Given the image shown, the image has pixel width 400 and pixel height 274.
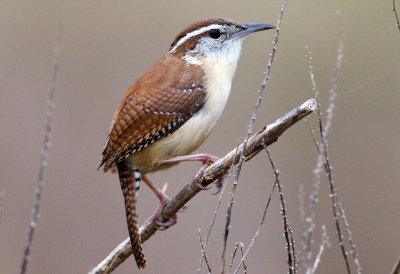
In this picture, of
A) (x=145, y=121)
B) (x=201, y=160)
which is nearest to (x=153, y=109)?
(x=145, y=121)

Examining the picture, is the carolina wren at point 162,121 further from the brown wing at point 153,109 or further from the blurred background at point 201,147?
the blurred background at point 201,147

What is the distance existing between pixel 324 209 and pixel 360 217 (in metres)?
0.36

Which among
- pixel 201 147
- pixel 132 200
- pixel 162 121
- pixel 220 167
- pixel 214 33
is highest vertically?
pixel 214 33

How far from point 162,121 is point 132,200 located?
505mm

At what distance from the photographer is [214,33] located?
14.5 feet

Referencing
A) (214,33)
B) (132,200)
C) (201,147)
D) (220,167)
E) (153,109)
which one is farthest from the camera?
(201,147)

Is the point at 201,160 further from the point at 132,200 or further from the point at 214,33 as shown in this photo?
the point at 214,33

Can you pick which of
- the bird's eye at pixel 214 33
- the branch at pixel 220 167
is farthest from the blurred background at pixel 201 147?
→ the branch at pixel 220 167

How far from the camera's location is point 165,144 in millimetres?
3939

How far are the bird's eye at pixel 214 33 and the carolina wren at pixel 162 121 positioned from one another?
0.61ft

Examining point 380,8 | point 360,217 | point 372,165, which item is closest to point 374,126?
point 372,165

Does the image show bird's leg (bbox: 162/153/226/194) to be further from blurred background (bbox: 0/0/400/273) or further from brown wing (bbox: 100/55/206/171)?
blurred background (bbox: 0/0/400/273)

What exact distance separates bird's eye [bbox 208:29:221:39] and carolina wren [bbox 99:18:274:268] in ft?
0.61

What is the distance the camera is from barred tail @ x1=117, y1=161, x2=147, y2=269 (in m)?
3.76
